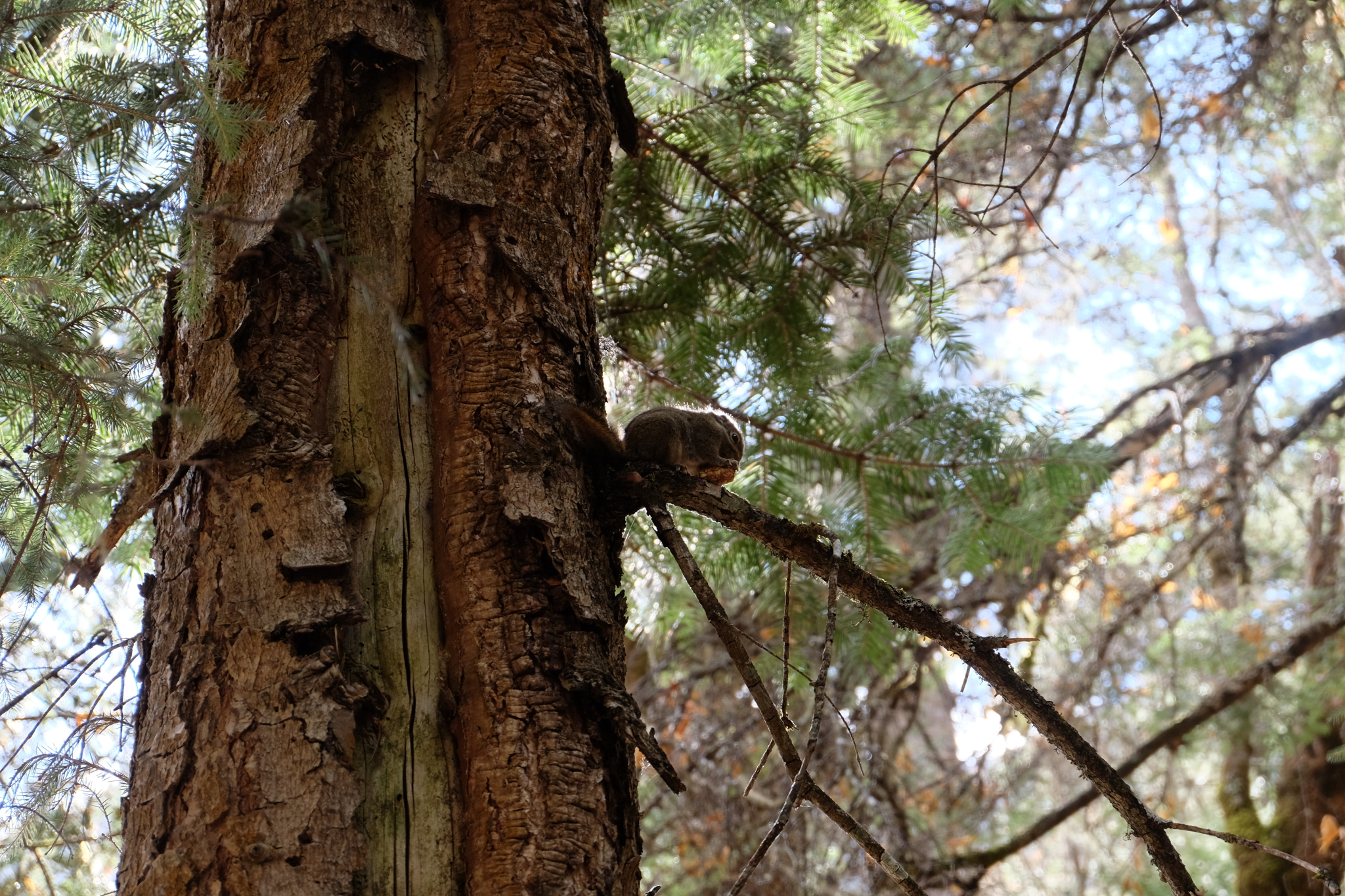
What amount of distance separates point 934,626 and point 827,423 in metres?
1.32

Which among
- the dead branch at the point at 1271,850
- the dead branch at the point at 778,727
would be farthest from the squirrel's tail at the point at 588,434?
the dead branch at the point at 1271,850

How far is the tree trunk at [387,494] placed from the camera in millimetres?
1265

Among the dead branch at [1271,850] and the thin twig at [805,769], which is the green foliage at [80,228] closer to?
the thin twig at [805,769]

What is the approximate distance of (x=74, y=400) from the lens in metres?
1.46

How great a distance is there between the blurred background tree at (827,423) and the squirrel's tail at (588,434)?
13.7 inches

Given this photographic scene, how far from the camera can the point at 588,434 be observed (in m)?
1.63

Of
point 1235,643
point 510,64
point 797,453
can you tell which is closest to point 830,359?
point 797,453

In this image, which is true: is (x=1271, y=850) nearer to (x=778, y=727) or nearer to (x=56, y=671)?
(x=778, y=727)

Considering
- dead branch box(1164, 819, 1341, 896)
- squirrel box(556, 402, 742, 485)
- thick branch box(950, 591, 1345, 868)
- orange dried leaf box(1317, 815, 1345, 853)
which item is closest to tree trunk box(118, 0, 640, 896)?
squirrel box(556, 402, 742, 485)

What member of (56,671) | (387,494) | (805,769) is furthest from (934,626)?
(56,671)

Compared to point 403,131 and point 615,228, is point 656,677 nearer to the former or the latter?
point 615,228

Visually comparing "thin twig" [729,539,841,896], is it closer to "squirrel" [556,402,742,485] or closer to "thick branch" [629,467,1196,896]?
"thick branch" [629,467,1196,896]

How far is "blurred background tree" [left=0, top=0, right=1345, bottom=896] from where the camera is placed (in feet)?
5.81

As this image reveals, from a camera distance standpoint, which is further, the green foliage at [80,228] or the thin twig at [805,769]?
the green foliage at [80,228]
